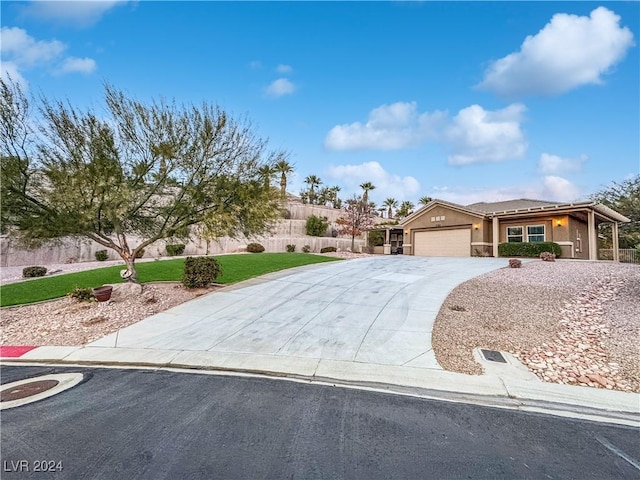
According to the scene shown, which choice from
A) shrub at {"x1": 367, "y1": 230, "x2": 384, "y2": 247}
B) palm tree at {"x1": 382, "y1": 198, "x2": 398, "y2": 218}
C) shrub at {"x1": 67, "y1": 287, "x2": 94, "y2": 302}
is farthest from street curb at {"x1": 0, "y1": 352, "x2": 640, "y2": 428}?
palm tree at {"x1": 382, "y1": 198, "x2": 398, "y2": 218}

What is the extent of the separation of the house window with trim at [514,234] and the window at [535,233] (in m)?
0.53

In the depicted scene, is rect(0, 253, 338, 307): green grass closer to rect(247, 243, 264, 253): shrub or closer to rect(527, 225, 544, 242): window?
rect(247, 243, 264, 253): shrub

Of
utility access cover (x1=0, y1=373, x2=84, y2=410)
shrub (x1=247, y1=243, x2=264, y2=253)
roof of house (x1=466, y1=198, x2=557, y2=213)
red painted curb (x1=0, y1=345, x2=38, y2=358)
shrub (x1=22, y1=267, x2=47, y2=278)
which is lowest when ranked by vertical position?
red painted curb (x1=0, y1=345, x2=38, y2=358)

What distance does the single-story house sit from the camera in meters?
18.4

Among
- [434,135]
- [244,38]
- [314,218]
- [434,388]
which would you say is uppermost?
[244,38]

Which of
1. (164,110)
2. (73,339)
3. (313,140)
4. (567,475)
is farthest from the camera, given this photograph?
(313,140)

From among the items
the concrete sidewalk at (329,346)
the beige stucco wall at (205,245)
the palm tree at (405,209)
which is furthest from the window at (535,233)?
the palm tree at (405,209)

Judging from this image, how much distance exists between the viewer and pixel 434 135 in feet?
58.5

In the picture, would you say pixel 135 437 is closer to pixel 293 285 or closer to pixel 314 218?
pixel 293 285

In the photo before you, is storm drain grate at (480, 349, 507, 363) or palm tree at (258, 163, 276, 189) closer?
storm drain grate at (480, 349, 507, 363)

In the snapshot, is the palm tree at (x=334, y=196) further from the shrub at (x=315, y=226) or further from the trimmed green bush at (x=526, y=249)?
the trimmed green bush at (x=526, y=249)

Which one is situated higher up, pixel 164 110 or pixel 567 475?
pixel 164 110

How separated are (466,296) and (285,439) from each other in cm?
772

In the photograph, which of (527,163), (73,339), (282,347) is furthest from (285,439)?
(527,163)
